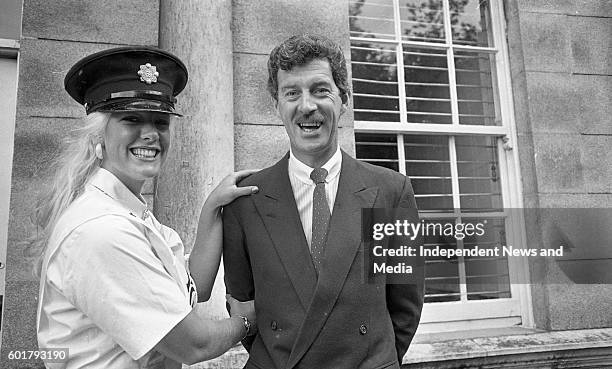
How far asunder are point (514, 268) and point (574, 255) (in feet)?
1.54

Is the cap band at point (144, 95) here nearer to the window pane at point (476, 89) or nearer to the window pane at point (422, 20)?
the window pane at point (422, 20)

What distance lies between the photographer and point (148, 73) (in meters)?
1.48

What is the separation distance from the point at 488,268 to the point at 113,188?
330 centimetres

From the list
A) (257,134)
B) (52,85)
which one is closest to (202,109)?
(257,134)

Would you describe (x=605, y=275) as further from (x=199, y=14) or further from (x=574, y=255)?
(x=199, y=14)

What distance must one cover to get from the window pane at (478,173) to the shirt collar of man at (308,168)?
91.2 inches

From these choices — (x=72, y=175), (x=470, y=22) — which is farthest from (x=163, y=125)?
(x=470, y=22)

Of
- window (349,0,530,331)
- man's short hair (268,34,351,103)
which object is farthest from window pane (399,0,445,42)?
man's short hair (268,34,351,103)

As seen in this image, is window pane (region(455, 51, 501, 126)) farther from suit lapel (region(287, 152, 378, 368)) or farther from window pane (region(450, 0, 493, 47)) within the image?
suit lapel (region(287, 152, 378, 368))

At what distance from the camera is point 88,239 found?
1132 millimetres

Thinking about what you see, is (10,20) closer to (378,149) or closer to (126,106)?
(126,106)

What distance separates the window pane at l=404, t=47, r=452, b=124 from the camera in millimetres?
3756

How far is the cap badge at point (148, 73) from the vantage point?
146cm

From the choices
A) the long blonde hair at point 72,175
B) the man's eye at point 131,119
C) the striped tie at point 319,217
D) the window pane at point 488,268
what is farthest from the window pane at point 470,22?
the long blonde hair at point 72,175
